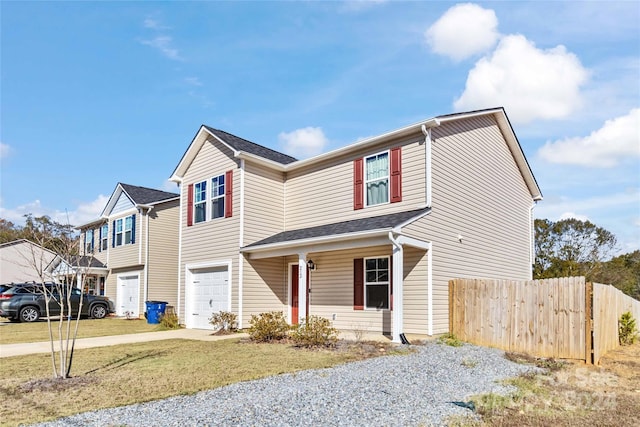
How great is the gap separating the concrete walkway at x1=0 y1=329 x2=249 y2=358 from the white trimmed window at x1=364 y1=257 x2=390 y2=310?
3.80 meters

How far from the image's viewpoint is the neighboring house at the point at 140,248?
22828 mm

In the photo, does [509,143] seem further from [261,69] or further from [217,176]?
[217,176]

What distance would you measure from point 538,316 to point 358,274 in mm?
5186

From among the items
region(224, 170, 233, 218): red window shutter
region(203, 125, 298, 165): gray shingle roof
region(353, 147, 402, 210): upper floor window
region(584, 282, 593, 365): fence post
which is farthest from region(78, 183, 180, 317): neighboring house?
region(584, 282, 593, 365): fence post

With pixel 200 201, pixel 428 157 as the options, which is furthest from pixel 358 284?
pixel 200 201

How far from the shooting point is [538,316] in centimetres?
1052

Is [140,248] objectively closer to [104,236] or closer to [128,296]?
[128,296]

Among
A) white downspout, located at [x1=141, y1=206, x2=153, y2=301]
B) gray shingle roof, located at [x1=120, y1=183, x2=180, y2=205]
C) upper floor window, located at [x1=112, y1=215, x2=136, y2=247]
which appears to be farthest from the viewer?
upper floor window, located at [x1=112, y1=215, x2=136, y2=247]

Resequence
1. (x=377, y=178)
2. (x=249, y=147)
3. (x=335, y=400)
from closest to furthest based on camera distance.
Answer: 1. (x=335, y=400)
2. (x=377, y=178)
3. (x=249, y=147)

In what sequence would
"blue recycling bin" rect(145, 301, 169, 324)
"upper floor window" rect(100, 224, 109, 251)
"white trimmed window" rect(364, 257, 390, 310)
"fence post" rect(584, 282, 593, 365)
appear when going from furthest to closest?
"upper floor window" rect(100, 224, 109, 251), "blue recycling bin" rect(145, 301, 169, 324), "white trimmed window" rect(364, 257, 390, 310), "fence post" rect(584, 282, 593, 365)

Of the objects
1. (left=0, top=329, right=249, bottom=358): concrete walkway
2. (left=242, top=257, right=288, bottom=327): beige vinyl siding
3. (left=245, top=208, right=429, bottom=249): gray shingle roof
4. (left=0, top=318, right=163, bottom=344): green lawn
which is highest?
(left=245, top=208, right=429, bottom=249): gray shingle roof

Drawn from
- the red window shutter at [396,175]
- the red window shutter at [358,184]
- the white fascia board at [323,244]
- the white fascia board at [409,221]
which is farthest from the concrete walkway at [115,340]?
the red window shutter at [396,175]

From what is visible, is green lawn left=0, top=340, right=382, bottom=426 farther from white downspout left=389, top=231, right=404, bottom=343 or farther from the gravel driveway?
white downspout left=389, top=231, right=404, bottom=343

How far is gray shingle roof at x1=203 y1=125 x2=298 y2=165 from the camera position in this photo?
52.9ft
